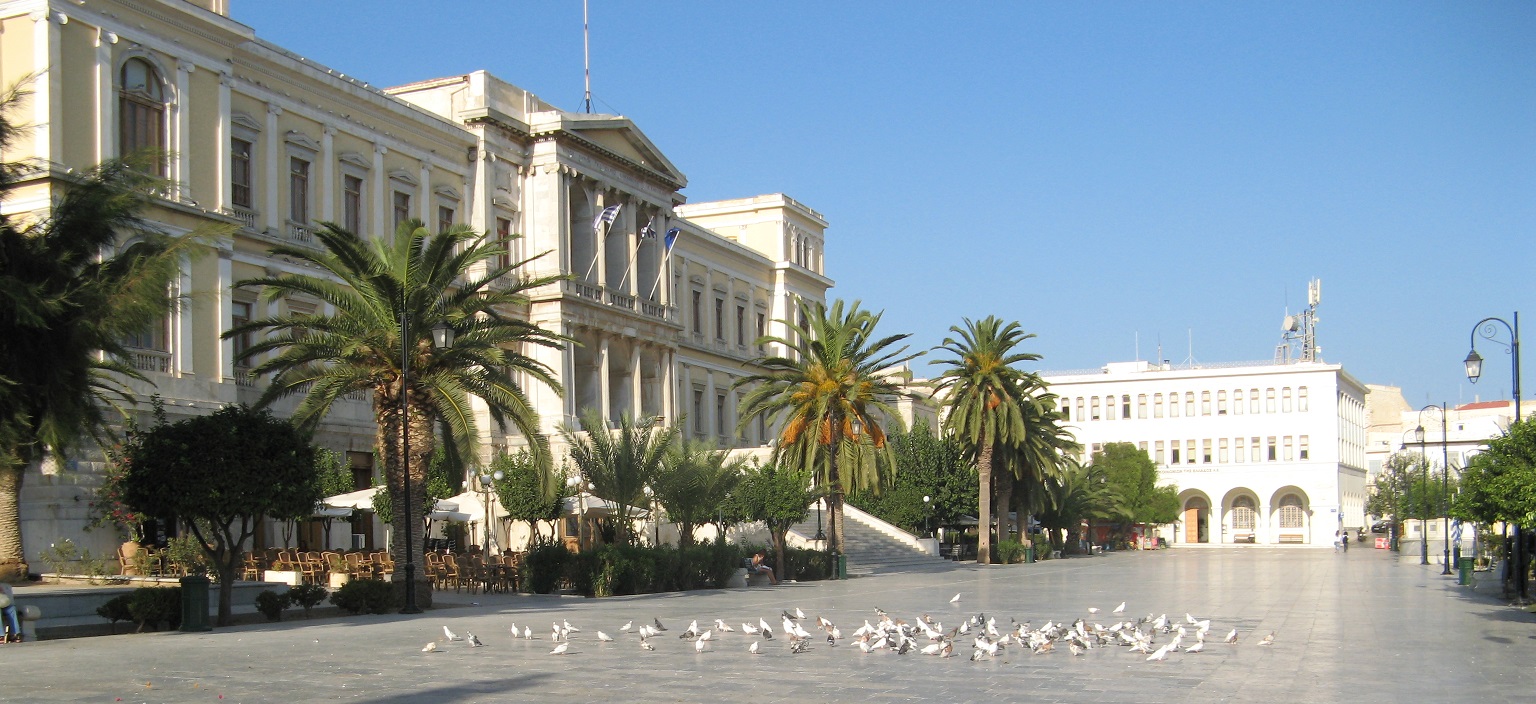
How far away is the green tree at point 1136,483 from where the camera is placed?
85.3 m

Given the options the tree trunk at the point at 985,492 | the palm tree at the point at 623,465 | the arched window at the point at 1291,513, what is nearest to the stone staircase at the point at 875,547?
the tree trunk at the point at 985,492

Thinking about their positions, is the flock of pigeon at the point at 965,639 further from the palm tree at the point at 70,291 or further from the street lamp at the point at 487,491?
the street lamp at the point at 487,491

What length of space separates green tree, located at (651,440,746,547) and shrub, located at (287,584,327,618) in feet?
39.2

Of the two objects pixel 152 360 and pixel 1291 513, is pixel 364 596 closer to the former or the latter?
pixel 152 360

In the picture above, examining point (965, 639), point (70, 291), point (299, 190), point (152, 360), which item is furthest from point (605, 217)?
point (965, 639)

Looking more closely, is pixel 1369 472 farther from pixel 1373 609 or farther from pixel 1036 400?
pixel 1373 609

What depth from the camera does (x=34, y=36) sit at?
105 feet

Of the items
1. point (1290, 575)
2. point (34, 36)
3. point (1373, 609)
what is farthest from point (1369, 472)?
point (34, 36)

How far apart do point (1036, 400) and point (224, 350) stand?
1178 inches

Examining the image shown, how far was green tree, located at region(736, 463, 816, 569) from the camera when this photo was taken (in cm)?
3884

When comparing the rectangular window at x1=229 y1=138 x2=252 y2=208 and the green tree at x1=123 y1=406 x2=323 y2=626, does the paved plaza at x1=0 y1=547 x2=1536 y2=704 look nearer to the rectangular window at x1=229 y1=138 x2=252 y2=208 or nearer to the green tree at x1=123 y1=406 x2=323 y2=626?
the green tree at x1=123 y1=406 x2=323 y2=626

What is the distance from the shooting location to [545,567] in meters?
32.3

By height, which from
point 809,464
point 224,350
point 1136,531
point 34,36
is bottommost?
point 1136,531

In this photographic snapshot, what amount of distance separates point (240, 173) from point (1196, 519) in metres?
77.7
